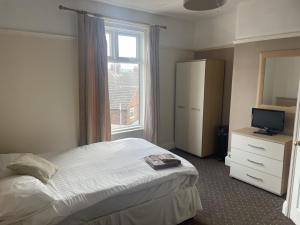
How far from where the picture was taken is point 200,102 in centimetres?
389

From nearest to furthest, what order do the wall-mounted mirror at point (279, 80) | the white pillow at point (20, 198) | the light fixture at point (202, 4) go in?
1. the white pillow at point (20, 198)
2. the light fixture at point (202, 4)
3. the wall-mounted mirror at point (279, 80)

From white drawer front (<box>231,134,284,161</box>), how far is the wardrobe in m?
0.85

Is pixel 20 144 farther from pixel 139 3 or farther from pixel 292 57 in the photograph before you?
pixel 292 57

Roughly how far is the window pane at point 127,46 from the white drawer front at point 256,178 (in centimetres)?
241

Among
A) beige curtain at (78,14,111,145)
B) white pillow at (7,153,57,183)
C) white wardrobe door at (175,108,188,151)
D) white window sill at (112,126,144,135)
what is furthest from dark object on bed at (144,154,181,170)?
white wardrobe door at (175,108,188,151)

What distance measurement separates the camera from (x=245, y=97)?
11.3 feet

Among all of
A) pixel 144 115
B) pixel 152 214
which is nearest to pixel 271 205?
pixel 152 214

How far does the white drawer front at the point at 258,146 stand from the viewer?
8.85 ft

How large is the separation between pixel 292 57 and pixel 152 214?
8.65 ft

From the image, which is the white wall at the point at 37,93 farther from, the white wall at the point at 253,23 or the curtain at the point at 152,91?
the white wall at the point at 253,23

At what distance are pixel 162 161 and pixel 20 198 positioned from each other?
1288 millimetres

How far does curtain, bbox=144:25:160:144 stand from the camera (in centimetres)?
379

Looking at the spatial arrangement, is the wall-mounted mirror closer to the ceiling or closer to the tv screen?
the tv screen

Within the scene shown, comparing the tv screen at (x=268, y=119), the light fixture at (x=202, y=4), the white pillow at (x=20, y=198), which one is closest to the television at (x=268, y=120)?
the tv screen at (x=268, y=119)
